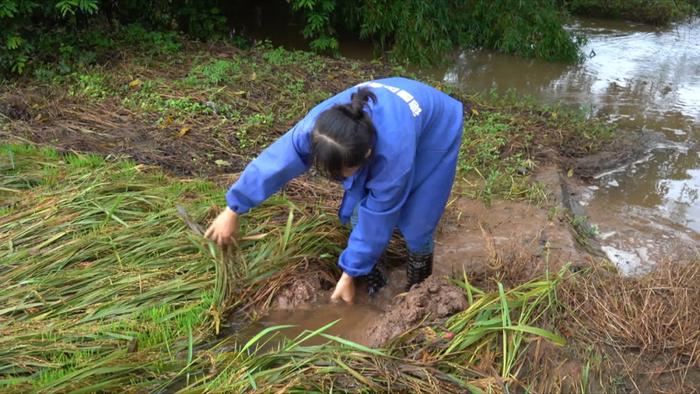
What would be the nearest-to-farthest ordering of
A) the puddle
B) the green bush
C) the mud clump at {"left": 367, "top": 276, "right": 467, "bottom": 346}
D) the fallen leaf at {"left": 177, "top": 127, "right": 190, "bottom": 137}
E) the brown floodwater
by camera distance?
1. the mud clump at {"left": 367, "top": 276, "right": 467, "bottom": 346}
2. the puddle
3. the brown floodwater
4. the fallen leaf at {"left": 177, "top": 127, "right": 190, "bottom": 137}
5. the green bush

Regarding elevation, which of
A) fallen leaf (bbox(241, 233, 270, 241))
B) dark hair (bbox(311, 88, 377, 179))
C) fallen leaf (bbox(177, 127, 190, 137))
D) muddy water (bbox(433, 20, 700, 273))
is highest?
dark hair (bbox(311, 88, 377, 179))

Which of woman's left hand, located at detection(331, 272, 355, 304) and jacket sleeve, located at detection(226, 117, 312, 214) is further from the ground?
jacket sleeve, located at detection(226, 117, 312, 214)

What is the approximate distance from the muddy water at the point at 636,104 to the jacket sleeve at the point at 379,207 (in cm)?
177

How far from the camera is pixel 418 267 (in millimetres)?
2807

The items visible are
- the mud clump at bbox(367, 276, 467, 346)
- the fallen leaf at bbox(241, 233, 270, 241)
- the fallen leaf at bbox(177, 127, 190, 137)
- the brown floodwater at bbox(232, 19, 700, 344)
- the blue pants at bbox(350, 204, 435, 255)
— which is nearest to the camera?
the mud clump at bbox(367, 276, 467, 346)

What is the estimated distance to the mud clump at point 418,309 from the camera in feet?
8.06

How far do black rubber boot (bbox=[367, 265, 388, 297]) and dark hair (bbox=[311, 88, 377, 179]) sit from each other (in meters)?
1.02

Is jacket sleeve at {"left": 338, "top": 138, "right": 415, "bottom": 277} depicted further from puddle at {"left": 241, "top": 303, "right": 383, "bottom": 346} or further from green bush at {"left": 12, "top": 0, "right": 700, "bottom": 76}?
green bush at {"left": 12, "top": 0, "right": 700, "bottom": 76}

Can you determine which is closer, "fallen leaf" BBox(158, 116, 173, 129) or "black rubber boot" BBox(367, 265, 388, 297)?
"black rubber boot" BBox(367, 265, 388, 297)

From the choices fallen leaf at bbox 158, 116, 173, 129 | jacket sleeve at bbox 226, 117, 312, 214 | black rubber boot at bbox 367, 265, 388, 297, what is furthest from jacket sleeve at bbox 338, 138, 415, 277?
fallen leaf at bbox 158, 116, 173, 129

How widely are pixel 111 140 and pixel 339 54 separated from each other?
143 inches

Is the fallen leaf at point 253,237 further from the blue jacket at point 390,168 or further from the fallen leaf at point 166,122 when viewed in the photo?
the fallen leaf at point 166,122

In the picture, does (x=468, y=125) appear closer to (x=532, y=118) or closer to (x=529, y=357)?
(x=532, y=118)

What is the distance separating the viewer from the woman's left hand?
2.66m
